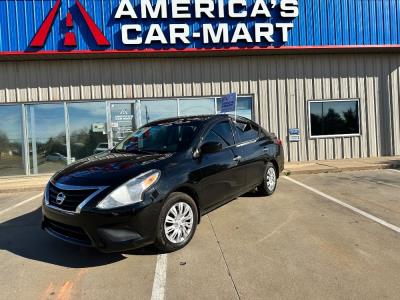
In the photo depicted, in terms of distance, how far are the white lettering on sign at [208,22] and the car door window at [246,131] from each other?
573 cm

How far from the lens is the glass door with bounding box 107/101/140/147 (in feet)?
40.5

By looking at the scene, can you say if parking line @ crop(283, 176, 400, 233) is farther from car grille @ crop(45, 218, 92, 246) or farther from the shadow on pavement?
car grille @ crop(45, 218, 92, 246)

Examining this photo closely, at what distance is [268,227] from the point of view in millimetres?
5348

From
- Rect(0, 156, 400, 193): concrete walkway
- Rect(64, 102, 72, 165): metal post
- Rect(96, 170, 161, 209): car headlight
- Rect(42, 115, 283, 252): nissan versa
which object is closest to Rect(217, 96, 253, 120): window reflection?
Rect(0, 156, 400, 193): concrete walkway

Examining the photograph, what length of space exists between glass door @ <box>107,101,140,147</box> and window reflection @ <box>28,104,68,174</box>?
5.12 feet

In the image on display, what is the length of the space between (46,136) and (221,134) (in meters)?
8.46

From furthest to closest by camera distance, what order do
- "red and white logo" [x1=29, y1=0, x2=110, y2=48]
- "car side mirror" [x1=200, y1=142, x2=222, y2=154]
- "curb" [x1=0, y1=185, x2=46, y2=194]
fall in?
"red and white logo" [x1=29, y1=0, x2=110, y2=48] → "curb" [x1=0, y1=185, x2=46, y2=194] → "car side mirror" [x1=200, y1=142, x2=222, y2=154]

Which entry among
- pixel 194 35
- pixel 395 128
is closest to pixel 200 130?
pixel 194 35

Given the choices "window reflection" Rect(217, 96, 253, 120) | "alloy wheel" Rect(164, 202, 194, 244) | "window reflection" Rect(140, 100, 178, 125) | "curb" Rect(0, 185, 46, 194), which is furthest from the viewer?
"window reflection" Rect(217, 96, 253, 120)

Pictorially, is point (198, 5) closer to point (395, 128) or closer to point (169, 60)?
point (169, 60)

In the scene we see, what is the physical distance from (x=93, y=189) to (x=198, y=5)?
368 inches

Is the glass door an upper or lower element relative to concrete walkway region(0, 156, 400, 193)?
upper

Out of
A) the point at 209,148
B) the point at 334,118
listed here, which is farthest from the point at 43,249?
the point at 334,118

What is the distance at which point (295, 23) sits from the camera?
1233 cm
